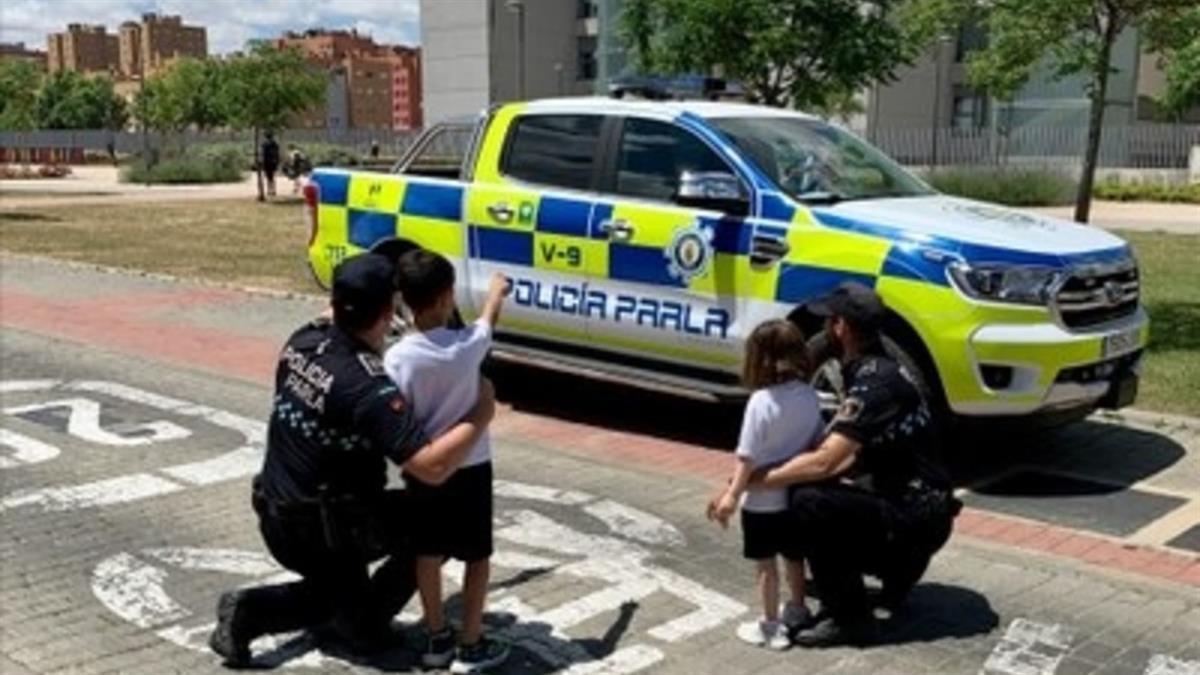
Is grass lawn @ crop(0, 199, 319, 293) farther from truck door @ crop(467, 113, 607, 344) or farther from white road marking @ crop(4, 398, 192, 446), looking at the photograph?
truck door @ crop(467, 113, 607, 344)

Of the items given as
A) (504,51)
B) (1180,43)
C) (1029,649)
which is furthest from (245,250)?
(504,51)

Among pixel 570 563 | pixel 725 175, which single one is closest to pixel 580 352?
pixel 725 175

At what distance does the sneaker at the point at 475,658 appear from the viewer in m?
4.09

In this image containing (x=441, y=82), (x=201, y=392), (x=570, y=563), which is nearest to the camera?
(x=570, y=563)

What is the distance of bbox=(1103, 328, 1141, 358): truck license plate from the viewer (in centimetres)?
620

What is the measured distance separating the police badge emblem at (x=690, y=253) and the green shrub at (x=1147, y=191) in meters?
27.6

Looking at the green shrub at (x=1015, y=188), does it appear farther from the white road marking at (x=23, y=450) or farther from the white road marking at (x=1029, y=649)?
the white road marking at (x=1029, y=649)

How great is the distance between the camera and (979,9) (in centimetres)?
1293

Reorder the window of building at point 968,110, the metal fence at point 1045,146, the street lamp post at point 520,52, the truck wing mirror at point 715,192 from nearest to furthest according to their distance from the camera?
the truck wing mirror at point 715,192
the metal fence at point 1045,146
the window of building at point 968,110
the street lamp post at point 520,52

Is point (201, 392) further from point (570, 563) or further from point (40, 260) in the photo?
point (40, 260)

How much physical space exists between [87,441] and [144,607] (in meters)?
2.81

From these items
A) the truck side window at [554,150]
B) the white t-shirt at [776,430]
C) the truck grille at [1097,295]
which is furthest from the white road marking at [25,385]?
the truck grille at [1097,295]

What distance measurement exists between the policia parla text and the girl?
86 cm

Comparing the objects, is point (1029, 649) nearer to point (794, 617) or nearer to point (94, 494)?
point (794, 617)
